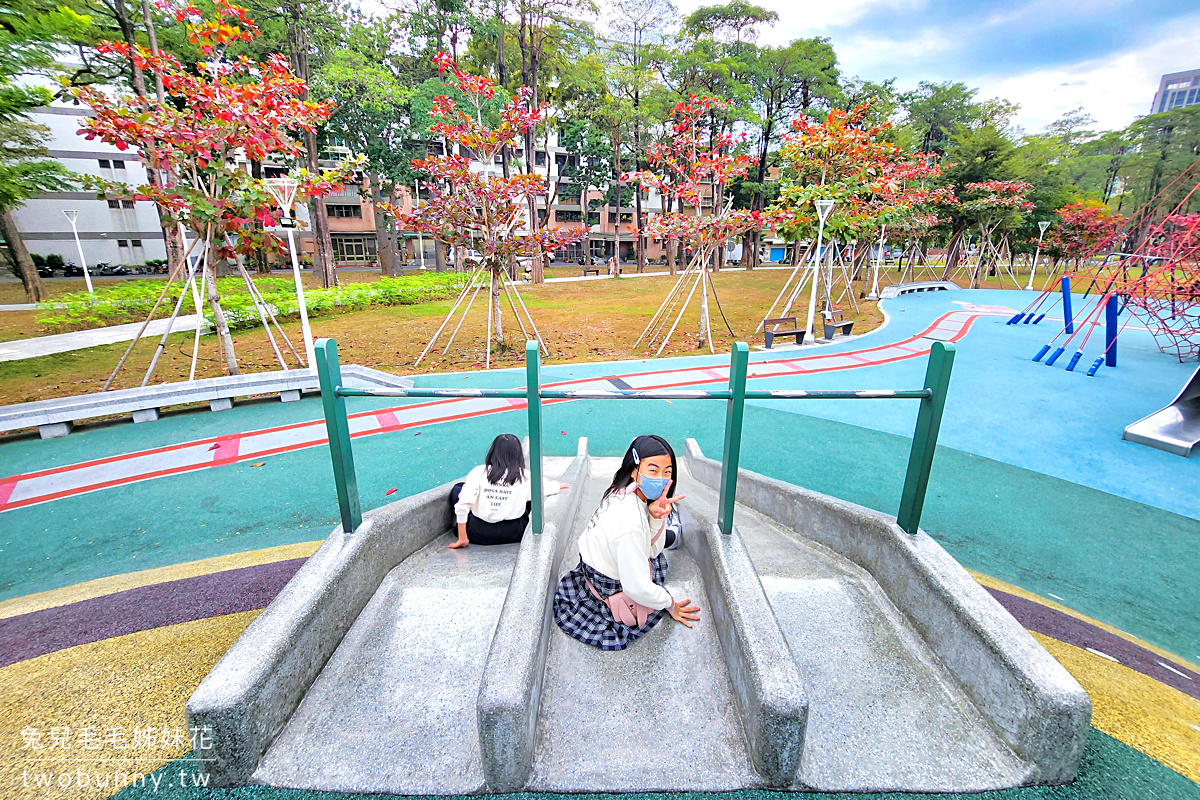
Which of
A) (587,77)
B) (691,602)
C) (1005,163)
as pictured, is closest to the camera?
(691,602)

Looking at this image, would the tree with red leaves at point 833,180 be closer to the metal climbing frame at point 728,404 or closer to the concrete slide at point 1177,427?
the concrete slide at point 1177,427

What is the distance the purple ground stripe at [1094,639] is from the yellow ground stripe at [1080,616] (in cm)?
6

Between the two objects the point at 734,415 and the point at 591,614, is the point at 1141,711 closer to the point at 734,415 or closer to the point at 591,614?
the point at 734,415

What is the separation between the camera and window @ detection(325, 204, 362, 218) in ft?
130

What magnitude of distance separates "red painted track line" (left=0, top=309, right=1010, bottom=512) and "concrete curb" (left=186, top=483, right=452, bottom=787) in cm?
332

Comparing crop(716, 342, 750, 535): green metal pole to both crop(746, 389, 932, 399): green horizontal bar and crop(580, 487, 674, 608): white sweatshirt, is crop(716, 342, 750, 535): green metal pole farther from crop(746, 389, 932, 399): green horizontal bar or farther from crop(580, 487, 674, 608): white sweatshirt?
crop(580, 487, 674, 608): white sweatshirt

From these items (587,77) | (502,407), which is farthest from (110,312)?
(587,77)

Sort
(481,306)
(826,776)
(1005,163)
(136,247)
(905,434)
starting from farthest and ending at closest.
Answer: (136,247), (1005,163), (481,306), (905,434), (826,776)

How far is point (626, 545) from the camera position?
2336mm

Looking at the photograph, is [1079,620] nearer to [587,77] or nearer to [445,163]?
[445,163]

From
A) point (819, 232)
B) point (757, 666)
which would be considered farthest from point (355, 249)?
point (757, 666)

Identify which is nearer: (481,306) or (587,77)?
(481,306)

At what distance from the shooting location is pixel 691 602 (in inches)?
111

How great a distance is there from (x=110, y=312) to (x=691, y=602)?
677 inches
